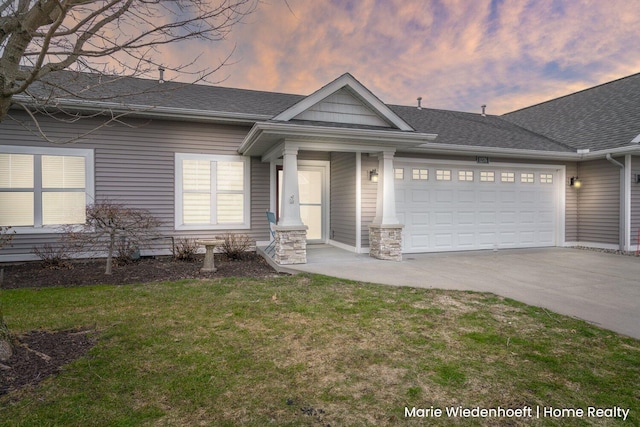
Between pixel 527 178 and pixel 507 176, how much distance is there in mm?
738

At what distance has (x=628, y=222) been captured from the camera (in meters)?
9.21

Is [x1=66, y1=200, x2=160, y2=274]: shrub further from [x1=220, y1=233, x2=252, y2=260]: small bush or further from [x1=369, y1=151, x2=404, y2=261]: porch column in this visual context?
[x1=369, y1=151, x2=404, y2=261]: porch column

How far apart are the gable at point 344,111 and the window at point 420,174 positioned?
197cm

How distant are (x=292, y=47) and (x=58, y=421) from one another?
6973mm

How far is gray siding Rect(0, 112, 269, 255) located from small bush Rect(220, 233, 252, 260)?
13.1 inches

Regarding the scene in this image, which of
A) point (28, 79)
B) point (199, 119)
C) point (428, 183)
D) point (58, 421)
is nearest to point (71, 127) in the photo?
point (199, 119)

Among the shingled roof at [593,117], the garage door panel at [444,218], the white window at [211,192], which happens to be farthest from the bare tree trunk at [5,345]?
→ the shingled roof at [593,117]

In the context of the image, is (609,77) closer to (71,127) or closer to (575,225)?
(575,225)

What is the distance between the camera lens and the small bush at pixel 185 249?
7.72 meters

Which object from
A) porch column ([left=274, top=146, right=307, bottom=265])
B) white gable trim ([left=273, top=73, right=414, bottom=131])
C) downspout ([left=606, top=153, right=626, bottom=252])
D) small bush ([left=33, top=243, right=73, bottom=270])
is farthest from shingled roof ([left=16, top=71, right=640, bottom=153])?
small bush ([left=33, top=243, right=73, bottom=270])

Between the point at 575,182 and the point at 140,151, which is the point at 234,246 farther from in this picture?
the point at 575,182

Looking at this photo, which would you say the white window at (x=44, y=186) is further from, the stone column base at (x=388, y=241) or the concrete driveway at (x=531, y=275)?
the stone column base at (x=388, y=241)

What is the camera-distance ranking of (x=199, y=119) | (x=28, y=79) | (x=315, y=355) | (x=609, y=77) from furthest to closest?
(x=609, y=77) < (x=199, y=119) < (x=315, y=355) < (x=28, y=79)

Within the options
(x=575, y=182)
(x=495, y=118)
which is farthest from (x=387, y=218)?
(x=495, y=118)
